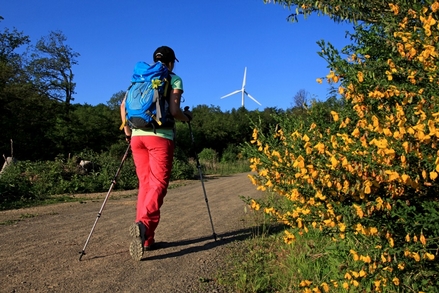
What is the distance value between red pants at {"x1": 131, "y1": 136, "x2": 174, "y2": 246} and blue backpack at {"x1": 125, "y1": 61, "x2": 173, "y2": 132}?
0.19 m

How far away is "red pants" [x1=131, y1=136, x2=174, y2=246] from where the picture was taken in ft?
13.1

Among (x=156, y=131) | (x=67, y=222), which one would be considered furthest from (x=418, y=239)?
(x=67, y=222)

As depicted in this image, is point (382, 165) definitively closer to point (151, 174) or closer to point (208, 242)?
point (151, 174)

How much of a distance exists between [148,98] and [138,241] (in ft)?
4.51

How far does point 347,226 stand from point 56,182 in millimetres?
9544

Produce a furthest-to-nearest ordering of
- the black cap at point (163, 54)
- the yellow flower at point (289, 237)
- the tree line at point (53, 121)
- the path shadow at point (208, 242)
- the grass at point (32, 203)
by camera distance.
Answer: the tree line at point (53, 121) < the grass at point (32, 203) < the black cap at point (163, 54) < the path shadow at point (208, 242) < the yellow flower at point (289, 237)

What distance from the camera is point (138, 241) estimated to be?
375 centimetres

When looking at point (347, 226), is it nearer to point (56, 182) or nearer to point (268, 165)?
point (268, 165)

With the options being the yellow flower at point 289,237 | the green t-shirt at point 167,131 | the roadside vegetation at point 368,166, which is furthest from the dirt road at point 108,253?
the green t-shirt at point 167,131

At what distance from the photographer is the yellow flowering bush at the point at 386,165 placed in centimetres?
199

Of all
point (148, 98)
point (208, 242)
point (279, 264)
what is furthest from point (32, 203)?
point (279, 264)

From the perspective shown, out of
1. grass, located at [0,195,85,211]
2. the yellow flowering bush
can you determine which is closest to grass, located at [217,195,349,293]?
the yellow flowering bush

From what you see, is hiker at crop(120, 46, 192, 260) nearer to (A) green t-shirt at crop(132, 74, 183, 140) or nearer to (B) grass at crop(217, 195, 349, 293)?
(A) green t-shirt at crop(132, 74, 183, 140)

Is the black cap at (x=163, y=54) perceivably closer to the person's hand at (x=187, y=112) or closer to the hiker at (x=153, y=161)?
the hiker at (x=153, y=161)
